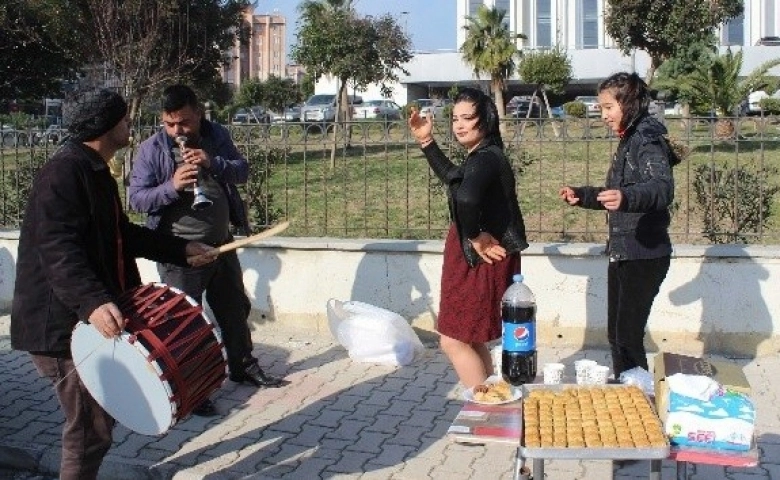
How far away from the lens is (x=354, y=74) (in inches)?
1230

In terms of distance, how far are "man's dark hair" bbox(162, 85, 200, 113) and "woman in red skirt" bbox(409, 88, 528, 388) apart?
132cm

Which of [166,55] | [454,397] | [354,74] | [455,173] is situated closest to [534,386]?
[455,173]

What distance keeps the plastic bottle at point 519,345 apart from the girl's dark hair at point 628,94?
1.09 m

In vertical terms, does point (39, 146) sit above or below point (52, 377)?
above

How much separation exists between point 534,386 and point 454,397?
89.8 inches

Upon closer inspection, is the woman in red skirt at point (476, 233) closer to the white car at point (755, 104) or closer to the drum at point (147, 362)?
the drum at point (147, 362)


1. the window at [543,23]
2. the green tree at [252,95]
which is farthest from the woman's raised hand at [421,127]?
the window at [543,23]

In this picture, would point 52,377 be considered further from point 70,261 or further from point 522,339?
point 522,339

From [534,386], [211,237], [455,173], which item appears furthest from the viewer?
[211,237]

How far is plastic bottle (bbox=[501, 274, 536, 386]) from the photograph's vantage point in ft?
12.6

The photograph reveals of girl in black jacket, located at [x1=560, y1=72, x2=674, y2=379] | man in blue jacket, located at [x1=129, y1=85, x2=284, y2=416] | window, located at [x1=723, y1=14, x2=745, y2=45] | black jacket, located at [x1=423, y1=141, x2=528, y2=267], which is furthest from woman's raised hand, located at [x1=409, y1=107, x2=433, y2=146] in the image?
window, located at [x1=723, y1=14, x2=745, y2=45]

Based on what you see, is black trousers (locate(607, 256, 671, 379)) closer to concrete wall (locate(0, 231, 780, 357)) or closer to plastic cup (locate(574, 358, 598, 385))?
plastic cup (locate(574, 358, 598, 385))

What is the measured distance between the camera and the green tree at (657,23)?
3191 centimetres

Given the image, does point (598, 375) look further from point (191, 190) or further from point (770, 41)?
point (770, 41)
